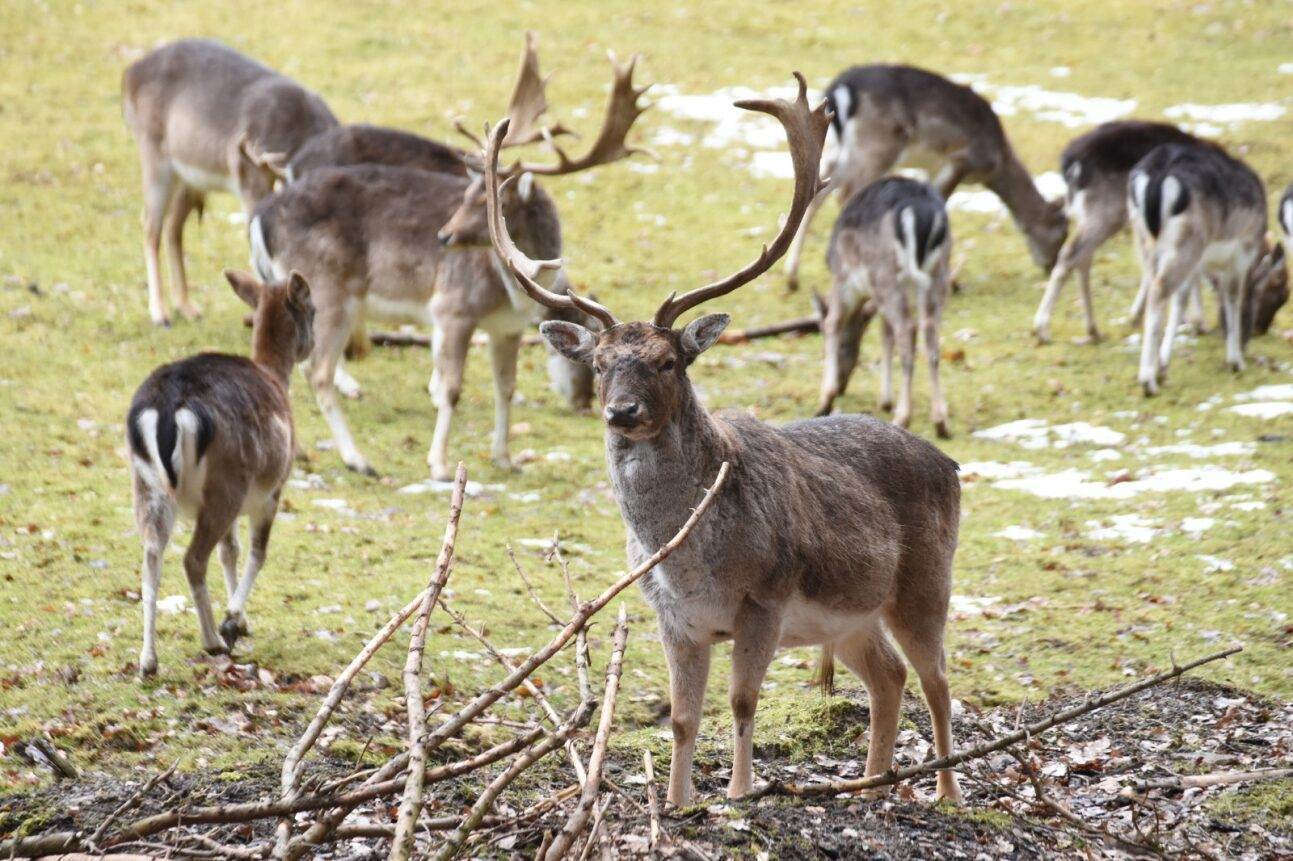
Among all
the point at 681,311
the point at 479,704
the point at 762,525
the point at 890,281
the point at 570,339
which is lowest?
the point at 479,704

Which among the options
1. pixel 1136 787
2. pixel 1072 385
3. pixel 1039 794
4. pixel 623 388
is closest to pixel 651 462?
pixel 623 388

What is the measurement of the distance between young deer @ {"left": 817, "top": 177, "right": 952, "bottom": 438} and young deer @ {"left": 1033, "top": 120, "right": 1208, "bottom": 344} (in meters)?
1.94

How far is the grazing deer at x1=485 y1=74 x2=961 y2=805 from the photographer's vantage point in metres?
4.84

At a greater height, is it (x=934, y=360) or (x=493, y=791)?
(x=493, y=791)

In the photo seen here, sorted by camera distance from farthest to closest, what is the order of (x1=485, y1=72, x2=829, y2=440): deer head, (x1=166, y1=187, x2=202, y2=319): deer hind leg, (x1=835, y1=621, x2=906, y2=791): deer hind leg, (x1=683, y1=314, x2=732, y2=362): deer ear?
(x1=166, y1=187, x2=202, y2=319): deer hind leg → (x1=835, y1=621, x2=906, y2=791): deer hind leg → (x1=683, y1=314, x2=732, y2=362): deer ear → (x1=485, y1=72, x2=829, y2=440): deer head

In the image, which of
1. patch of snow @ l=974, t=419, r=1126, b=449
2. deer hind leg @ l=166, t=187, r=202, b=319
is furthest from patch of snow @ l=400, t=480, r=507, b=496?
deer hind leg @ l=166, t=187, r=202, b=319

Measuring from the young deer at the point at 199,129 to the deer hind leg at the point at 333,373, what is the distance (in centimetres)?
229

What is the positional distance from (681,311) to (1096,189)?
934cm

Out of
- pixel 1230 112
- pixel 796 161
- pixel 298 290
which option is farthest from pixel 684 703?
pixel 1230 112

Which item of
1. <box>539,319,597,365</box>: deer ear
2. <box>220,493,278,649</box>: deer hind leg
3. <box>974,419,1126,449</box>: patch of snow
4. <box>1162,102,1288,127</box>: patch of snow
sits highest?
<box>1162,102,1288,127</box>: patch of snow

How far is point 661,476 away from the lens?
4.87m

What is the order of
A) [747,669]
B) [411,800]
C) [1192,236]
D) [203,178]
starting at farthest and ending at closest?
[203,178]
[1192,236]
[747,669]
[411,800]

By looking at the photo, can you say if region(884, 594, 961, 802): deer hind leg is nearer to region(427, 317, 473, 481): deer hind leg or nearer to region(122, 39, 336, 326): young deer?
region(427, 317, 473, 481): deer hind leg

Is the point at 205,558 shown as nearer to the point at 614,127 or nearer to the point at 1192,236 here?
the point at 614,127
